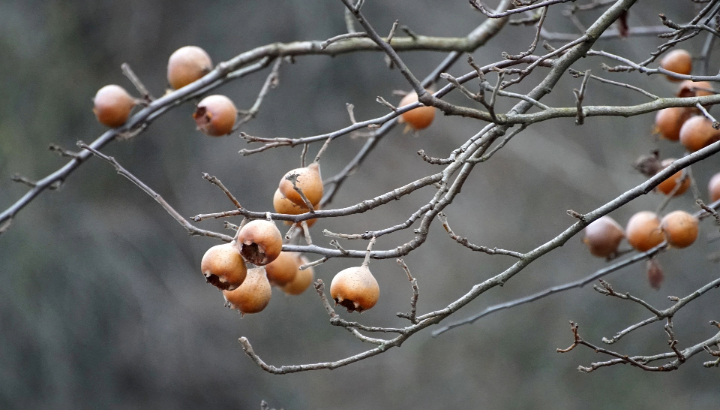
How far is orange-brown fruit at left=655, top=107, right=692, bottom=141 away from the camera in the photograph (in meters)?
1.39

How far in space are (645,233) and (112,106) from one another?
4.12 feet

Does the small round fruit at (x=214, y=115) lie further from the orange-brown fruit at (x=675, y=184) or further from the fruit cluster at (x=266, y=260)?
the orange-brown fruit at (x=675, y=184)

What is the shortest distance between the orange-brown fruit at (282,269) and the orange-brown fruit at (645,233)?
788 mm

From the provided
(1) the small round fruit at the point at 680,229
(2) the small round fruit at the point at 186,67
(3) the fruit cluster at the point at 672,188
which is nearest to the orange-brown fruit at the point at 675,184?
(3) the fruit cluster at the point at 672,188

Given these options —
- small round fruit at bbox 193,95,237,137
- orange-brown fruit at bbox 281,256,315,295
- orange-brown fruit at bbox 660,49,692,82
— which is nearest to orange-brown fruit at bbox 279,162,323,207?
orange-brown fruit at bbox 281,256,315,295

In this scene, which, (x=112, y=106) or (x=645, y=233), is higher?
(x=112, y=106)

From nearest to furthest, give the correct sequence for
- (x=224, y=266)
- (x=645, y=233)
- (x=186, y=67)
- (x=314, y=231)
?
(x=224, y=266) < (x=645, y=233) < (x=186, y=67) < (x=314, y=231)

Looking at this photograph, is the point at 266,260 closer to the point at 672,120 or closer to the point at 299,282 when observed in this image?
the point at 299,282

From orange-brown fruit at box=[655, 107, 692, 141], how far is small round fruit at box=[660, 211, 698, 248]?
0.22 m

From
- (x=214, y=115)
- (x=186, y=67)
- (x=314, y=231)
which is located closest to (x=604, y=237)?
(x=214, y=115)

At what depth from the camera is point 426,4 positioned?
186 inches

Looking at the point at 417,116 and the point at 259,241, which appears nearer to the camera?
the point at 259,241

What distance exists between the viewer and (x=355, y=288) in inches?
37.1

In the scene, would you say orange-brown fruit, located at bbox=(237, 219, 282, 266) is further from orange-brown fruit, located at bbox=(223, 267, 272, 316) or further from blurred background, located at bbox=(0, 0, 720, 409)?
blurred background, located at bbox=(0, 0, 720, 409)
